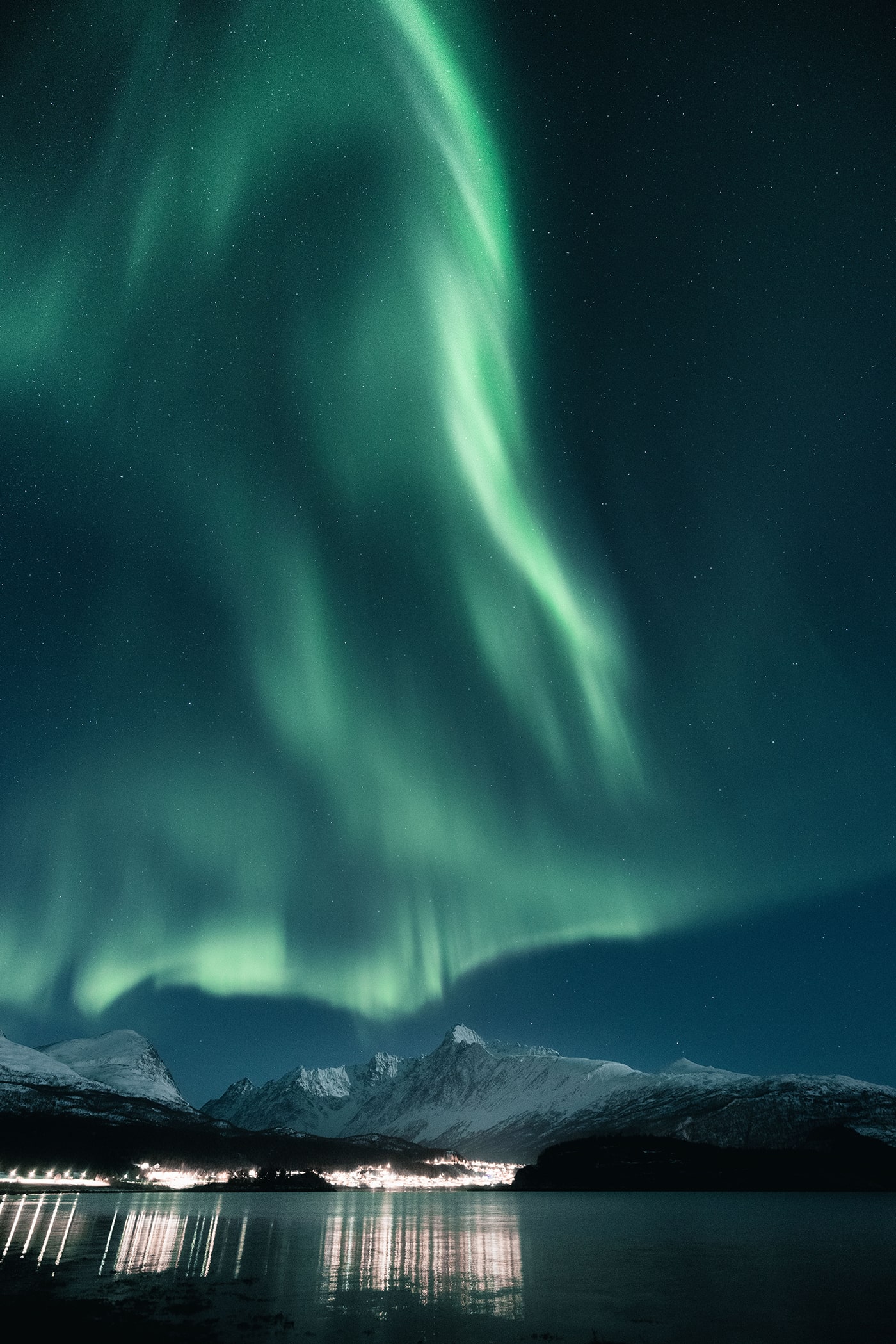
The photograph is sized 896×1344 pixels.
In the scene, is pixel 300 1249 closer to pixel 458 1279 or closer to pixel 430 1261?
pixel 430 1261

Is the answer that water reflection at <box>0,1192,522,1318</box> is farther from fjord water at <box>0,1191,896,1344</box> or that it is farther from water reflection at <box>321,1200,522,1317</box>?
fjord water at <box>0,1191,896,1344</box>

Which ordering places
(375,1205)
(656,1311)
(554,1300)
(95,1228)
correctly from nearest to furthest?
(656,1311)
(554,1300)
(95,1228)
(375,1205)

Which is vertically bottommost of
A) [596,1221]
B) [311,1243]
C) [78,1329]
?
[78,1329]

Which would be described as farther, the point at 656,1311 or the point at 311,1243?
the point at 311,1243

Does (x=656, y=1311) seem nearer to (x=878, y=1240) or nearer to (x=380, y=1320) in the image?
(x=380, y=1320)

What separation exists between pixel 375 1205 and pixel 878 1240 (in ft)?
397

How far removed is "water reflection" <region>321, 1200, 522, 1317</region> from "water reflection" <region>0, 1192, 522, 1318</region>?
0.38 feet

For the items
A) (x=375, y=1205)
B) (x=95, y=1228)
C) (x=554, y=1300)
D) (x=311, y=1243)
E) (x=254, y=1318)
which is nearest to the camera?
(x=254, y=1318)

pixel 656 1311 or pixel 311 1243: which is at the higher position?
pixel 311 1243

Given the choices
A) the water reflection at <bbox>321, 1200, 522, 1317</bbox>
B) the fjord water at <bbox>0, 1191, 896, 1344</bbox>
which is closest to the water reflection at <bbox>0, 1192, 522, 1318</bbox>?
the water reflection at <bbox>321, 1200, 522, 1317</bbox>

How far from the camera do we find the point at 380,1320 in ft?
129

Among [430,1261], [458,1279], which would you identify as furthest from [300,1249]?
[458,1279]

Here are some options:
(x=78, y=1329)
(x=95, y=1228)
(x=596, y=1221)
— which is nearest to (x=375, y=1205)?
(x=596, y=1221)

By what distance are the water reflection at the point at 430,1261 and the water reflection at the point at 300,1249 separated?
0.38ft
